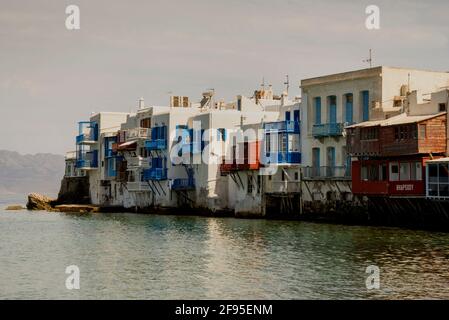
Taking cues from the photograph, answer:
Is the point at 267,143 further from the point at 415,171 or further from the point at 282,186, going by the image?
the point at 415,171

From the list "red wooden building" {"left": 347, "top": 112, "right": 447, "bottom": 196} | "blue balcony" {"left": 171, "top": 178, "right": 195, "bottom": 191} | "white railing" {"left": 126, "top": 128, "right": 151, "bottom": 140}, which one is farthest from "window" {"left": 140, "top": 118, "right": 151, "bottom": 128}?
"red wooden building" {"left": 347, "top": 112, "right": 447, "bottom": 196}

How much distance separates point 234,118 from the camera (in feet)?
246

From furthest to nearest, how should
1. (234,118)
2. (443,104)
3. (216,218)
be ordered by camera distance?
(234,118) < (216,218) < (443,104)

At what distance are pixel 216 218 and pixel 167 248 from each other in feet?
86.1

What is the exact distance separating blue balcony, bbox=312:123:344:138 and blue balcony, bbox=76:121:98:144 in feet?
132

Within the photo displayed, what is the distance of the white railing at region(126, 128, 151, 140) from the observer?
82.7 m

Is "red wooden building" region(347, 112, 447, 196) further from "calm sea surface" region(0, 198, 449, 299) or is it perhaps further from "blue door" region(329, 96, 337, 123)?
"blue door" region(329, 96, 337, 123)

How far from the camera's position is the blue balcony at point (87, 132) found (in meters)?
97.1

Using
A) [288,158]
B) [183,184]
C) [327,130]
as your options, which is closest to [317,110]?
[327,130]

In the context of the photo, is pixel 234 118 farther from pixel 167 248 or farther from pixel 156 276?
pixel 156 276

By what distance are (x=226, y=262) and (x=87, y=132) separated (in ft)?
215

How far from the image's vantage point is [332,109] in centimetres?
6262

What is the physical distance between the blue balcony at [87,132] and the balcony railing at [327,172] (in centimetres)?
3925
